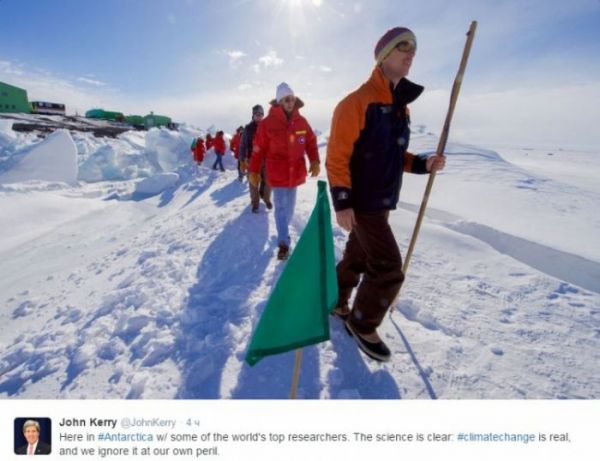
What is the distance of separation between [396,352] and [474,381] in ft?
1.63

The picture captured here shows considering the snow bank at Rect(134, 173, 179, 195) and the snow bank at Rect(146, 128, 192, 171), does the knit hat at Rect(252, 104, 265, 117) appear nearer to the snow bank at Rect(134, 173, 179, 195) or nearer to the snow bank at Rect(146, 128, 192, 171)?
the snow bank at Rect(134, 173, 179, 195)

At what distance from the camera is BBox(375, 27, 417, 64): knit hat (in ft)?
6.06

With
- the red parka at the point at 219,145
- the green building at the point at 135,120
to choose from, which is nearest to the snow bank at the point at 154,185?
the red parka at the point at 219,145

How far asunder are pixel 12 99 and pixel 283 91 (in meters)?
63.1

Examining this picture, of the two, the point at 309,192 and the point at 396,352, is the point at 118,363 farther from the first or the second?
the point at 309,192

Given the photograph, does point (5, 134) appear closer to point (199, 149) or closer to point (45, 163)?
point (45, 163)

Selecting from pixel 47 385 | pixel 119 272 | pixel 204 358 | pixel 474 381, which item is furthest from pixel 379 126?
pixel 119 272

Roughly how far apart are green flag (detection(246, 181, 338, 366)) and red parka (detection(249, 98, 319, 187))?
2.02 meters

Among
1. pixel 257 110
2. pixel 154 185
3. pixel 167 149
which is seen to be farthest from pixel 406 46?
pixel 167 149

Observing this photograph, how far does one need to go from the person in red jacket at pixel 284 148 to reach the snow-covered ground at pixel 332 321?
0.60 m

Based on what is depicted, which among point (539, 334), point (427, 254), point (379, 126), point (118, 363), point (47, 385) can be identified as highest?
point (379, 126)

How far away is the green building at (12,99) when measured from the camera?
44.7 m

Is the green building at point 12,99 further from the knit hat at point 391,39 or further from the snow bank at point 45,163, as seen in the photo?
the knit hat at point 391,39

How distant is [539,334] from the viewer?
2.38 metres
